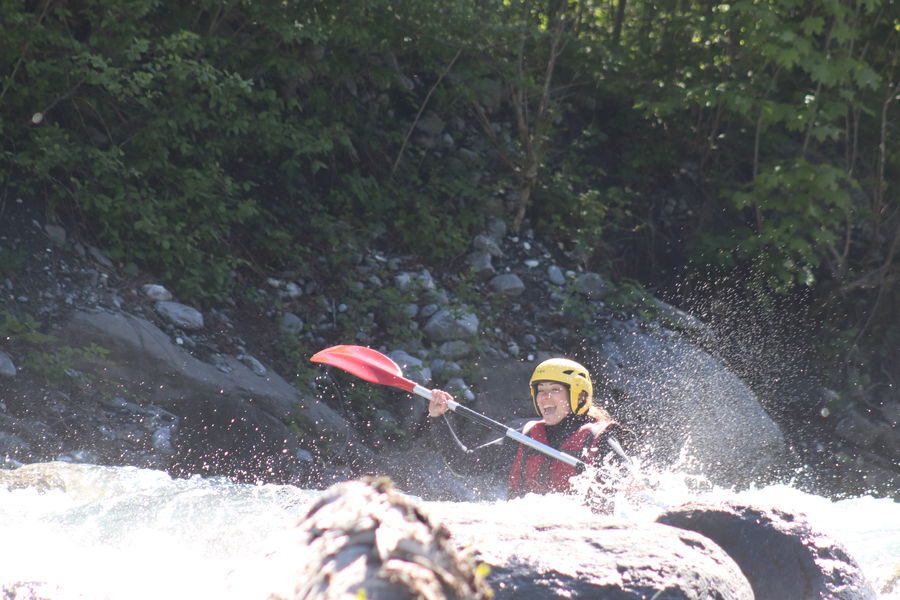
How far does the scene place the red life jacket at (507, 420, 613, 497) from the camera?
523 cm

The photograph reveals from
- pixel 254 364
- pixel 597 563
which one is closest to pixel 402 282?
pixel 254 364

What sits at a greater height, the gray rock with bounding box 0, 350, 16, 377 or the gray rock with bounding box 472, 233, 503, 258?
the gray rock with bounding box 472, 233, 503, 258

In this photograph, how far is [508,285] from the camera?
8.90 m

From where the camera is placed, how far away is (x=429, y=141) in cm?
944

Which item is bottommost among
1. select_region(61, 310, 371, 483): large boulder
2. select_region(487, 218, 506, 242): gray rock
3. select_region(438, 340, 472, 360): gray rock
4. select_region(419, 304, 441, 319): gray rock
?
select_region(61, 310, 371, 483): large boulder

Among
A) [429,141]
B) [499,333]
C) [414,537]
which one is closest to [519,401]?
[499,333]

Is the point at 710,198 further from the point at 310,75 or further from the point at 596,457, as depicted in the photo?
the point at 596,457

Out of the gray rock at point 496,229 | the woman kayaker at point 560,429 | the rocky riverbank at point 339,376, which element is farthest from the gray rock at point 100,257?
the gray rock at point 496,229

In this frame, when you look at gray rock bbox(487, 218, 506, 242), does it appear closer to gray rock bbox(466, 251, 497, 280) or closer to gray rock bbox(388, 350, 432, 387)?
gray rock bbox(466, 251, 497, 280)

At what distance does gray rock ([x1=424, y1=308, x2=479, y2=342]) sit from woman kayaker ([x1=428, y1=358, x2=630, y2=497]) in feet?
8.10

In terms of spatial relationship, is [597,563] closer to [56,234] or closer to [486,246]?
[56,234]

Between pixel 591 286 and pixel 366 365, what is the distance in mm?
3707

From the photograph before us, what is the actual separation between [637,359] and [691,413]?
610mm

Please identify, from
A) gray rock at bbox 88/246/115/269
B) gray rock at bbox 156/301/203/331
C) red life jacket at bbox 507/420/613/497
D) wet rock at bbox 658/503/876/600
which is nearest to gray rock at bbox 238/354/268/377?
gray rock at bbox 156/301/203/331
